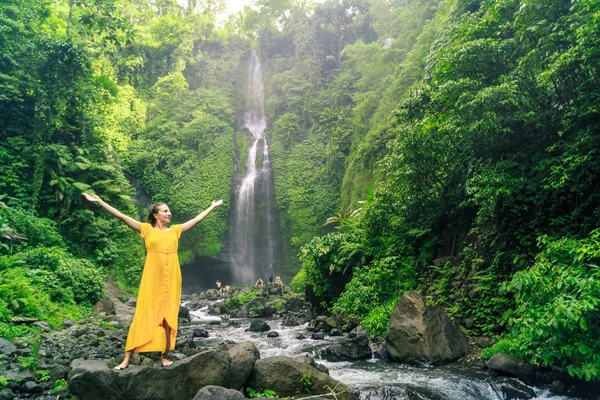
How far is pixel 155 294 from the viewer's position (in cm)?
428

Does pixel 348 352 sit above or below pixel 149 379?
below

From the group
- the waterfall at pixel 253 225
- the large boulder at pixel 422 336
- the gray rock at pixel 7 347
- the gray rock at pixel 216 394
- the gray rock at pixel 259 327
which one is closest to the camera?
the gray rock at pixel 216 394

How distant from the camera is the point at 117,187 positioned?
54.4 feet

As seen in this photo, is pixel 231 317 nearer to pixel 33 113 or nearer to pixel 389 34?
pixel 33 113

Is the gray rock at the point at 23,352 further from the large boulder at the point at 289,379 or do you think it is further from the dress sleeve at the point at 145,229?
the large boulder at the point at 289,379

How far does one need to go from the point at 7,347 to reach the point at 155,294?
3361mm

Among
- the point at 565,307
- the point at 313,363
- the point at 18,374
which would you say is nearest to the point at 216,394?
the point at 313,363

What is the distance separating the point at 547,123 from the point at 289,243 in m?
20.8

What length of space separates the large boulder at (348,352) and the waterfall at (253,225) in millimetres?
18860

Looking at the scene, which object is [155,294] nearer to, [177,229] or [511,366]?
[177,229]

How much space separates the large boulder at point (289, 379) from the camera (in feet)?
16.4

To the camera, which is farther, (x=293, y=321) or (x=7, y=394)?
(x=293, y=321)

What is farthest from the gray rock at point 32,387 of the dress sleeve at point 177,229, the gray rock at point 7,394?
the dress sleeve at point 177,229

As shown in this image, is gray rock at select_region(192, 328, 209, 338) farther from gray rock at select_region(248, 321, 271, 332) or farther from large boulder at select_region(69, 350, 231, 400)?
large boulder at select_region(69, 350, 231, 400)
